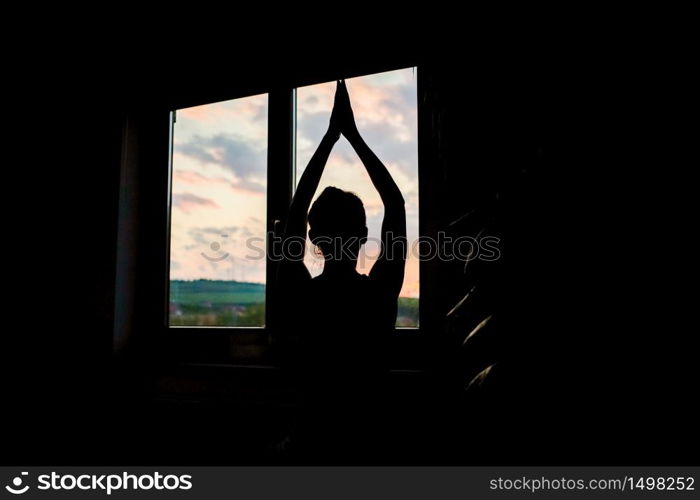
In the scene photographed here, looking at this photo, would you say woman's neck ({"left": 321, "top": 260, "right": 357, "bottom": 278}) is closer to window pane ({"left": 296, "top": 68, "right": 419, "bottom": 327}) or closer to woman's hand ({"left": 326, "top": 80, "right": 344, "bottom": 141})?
woman's hand ({"left": 326, "top": 80, "right": 344, "bottom": 141})

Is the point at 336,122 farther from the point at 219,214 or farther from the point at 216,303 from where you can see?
the point at 216,303

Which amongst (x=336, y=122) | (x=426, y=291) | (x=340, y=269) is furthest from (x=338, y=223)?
(x=426, y=291)

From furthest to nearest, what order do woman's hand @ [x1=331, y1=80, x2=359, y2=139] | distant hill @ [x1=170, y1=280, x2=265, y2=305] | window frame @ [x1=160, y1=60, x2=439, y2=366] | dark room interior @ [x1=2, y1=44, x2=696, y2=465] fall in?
1. distant hill @ [x1=170, y1=280, x2=265, y2=305]
2. window frame @ [x1=160, y1=60, x2=439, y2=366]
3. woman's hand @ [x1=331, y1=80, x2=359, y2=139]
4. dark room interior @ [x1=2, y1=44, x2=696, y2=465]

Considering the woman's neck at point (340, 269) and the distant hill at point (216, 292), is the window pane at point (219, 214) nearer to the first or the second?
the distant hill at point (216, 292)

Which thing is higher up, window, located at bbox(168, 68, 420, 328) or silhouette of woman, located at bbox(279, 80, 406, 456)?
window, located at bbox(168, 68, 420, 328)

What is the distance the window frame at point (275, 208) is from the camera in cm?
141

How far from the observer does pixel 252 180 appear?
1.65 m

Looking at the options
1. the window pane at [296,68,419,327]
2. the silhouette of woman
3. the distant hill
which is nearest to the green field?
the distant hill

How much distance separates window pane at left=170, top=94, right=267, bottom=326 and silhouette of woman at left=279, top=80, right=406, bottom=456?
2.24 feet

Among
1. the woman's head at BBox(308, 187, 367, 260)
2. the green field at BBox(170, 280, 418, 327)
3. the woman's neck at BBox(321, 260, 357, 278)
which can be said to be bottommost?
the green field at BBox(170, 280, 418, 327)

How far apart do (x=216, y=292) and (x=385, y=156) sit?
76 cm

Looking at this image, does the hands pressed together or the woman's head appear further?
the hands pressed together

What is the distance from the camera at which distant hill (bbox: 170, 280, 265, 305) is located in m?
1.62

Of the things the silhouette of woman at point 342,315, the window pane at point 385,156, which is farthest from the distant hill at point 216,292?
the silhouette of woman at point 342,315
